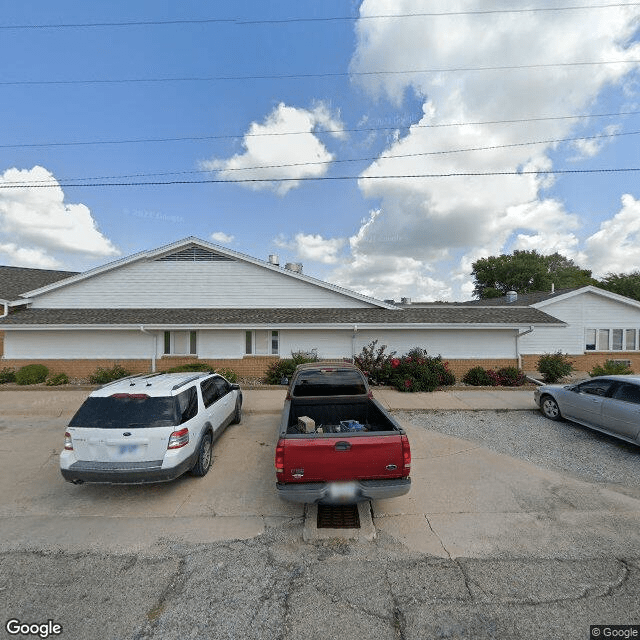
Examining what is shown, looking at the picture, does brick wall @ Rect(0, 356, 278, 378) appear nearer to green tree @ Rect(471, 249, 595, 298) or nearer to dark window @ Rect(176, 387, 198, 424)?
dark window @ Rect(176, 387, 198, 424)

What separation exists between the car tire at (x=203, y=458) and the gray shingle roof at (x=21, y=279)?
14477mm

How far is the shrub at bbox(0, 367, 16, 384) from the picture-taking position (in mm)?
12524

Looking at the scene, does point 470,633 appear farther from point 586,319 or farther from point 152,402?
point 586,319

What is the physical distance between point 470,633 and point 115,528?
4052mm

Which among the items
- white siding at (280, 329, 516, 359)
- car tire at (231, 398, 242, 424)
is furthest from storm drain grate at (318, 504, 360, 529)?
white siding at (280, 329, 516, 359)

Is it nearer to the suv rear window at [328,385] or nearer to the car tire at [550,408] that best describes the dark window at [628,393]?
the car tire at [550,408]

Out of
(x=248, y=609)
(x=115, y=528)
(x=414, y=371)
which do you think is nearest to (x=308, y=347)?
(x=414, y=371)

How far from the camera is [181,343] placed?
1408 cm

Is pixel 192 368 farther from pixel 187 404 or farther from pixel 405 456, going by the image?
pixel 405 456

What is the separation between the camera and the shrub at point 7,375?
12.5m

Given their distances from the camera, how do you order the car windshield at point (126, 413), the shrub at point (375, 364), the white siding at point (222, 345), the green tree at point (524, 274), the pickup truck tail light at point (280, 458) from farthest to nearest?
the green tree at point (524, 274), the white siding at point (222, 345), the shrub at point (375, 364), the car windshield at point (126, 413), the pickup truck tail light at point (280, 458)

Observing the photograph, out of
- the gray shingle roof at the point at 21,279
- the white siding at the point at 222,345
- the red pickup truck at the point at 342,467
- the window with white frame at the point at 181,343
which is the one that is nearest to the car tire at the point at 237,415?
the red pickup truck at the point at 342,467

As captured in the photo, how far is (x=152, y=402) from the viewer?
190 inches

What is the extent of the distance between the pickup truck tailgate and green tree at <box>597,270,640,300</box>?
43.8 metres
